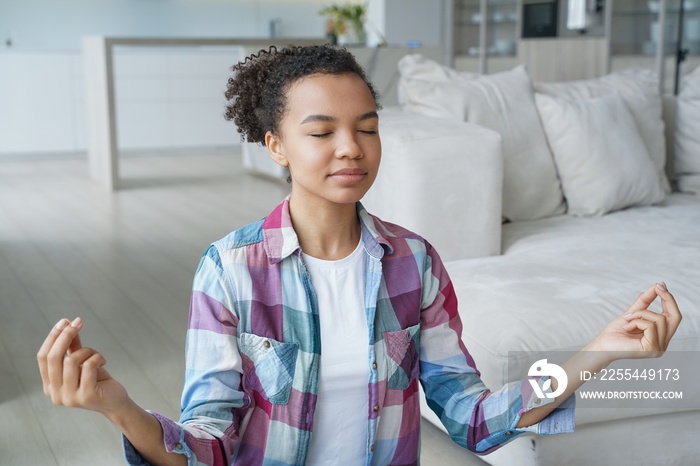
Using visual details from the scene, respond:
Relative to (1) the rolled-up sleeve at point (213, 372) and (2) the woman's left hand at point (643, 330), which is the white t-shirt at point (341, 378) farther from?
(2) the woman's left hand at point (643, 330)

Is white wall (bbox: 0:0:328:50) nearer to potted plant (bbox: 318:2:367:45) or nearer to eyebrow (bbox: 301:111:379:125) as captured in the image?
potted plant (bbox: 318:2:367:45)

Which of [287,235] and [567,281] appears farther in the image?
[567,281]

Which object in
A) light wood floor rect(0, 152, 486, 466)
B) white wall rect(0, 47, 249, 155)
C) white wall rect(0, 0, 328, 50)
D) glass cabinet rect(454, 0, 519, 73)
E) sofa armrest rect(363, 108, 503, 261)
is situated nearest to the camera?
light wood floor rect(0, 152, 486, 466)

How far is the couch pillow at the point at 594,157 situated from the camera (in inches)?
103

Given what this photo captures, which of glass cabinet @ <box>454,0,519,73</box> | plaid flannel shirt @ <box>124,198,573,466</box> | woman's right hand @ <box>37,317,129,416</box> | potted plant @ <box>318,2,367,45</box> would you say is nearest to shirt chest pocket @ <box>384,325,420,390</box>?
plaid flannel shirt @ <box>124,198,573,466</box>

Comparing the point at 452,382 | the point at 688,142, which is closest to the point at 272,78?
the point at 452,382

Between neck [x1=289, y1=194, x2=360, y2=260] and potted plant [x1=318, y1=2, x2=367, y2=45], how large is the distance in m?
5.80

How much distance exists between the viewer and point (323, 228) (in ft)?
3.87

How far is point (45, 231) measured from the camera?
450 centimetres

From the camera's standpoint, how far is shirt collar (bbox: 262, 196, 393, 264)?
1.14 meters

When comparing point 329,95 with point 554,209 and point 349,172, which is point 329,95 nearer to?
point 349,172

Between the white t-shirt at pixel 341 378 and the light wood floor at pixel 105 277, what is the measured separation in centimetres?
83

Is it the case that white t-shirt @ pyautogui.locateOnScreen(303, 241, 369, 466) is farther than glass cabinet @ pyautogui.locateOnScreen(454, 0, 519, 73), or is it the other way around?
glass cabinet @ pyautogui.locateOnScreen(454, 0, 519, 73)

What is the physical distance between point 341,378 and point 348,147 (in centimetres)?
30
